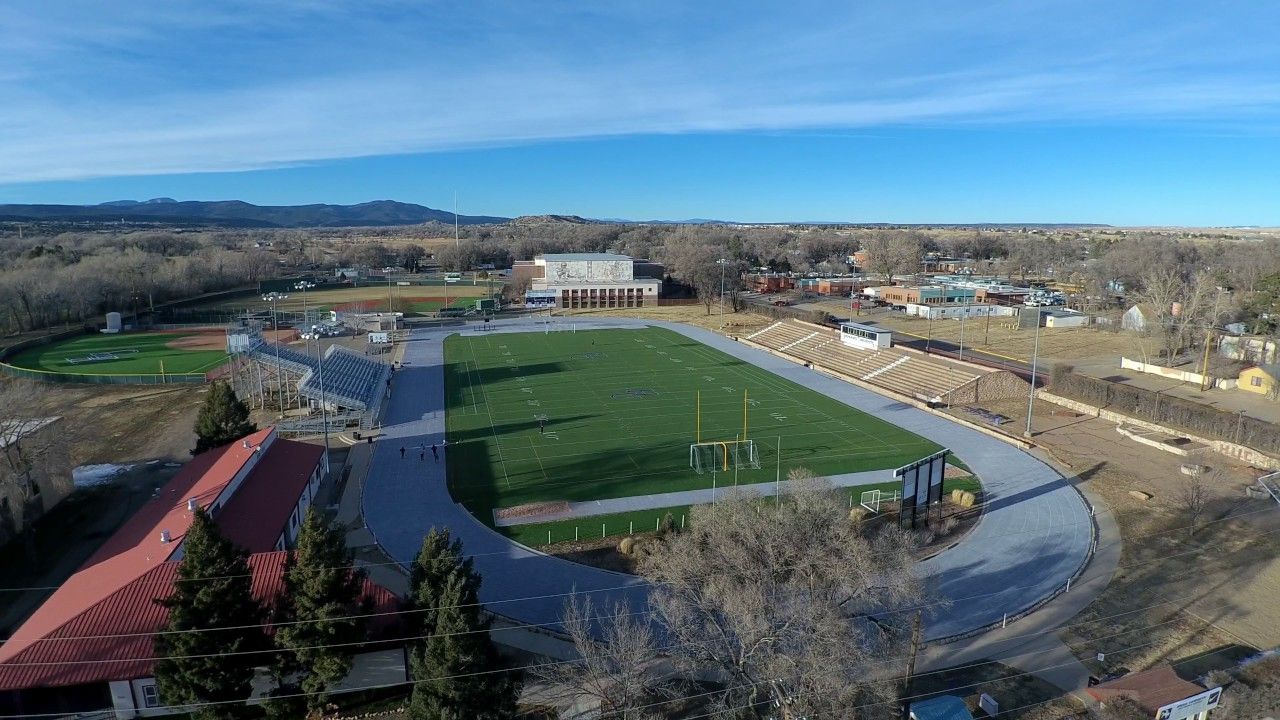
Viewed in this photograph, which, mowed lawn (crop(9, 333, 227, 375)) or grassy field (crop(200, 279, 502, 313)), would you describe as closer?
mowed lawn (crop(9, 333, 227, 375))

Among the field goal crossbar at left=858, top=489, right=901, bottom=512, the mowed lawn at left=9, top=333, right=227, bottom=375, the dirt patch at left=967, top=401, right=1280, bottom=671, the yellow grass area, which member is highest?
the yellow grass area

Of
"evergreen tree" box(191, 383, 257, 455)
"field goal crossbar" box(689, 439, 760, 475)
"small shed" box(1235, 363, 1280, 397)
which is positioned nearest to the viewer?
"evergreen tree" box(191, 383, 257, 455)

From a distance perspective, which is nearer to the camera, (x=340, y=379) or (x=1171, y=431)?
(x=1171, y=431)

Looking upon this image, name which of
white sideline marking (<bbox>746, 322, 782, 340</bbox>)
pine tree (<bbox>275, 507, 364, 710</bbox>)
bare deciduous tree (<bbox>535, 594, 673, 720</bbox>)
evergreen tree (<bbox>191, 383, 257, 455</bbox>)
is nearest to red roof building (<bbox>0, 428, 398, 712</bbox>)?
pine tree (<bbox>275, 507, 364, 710</bbox>)

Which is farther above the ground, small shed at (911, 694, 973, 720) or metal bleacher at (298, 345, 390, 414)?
metal bleacher at (298, 345, 390, 414)

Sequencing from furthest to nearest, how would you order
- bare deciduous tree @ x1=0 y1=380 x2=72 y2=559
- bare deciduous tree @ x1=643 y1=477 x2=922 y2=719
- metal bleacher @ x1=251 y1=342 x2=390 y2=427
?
metal bleacher @ x1=251 y1=342 x2=390 y2=427
bare deciduous tree @ x1=0 y1=380 x2=72 y2=559
bare deciduous tree @ x1=643 y1=477 x2=922 y2=719

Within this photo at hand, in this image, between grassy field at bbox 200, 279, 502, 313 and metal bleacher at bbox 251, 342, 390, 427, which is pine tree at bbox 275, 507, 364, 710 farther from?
grassy field at bbox 200, 279, 502, 313

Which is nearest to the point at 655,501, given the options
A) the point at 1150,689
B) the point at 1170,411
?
the point at 1150,689

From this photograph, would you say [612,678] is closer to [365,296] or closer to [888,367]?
[888,367]
